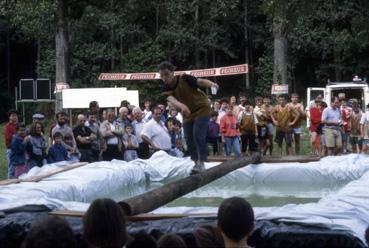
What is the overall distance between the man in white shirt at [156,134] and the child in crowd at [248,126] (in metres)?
3.06

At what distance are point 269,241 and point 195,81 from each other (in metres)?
3.35

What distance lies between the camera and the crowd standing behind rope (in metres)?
13.7

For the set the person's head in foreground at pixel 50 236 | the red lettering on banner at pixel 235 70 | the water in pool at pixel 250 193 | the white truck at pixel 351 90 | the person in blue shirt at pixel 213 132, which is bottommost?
the water in pool at pixel 250 193

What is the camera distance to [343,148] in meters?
19.7

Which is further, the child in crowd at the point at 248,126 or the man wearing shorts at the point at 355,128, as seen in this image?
the man wearing shorts at the point at 355,128

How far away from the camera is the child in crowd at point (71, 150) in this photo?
1404cm

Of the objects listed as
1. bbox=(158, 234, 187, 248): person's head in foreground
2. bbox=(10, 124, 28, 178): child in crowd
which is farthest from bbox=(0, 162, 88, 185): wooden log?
bbox=(158, 234, 187, 248): person's head in foreground

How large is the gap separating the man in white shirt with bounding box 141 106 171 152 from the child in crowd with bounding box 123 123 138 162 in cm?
24

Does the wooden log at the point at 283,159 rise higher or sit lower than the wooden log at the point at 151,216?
higher

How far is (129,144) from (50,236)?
37.6 ft

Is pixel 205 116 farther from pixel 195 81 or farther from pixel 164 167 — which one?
pixel 164 167

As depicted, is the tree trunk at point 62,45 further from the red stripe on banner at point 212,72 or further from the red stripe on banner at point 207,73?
the red stripe on banner at point 207,73

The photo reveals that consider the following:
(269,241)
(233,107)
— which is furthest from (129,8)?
(269,241)

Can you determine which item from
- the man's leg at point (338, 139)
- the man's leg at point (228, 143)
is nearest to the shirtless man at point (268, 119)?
the man's leg at point (228, 143)
